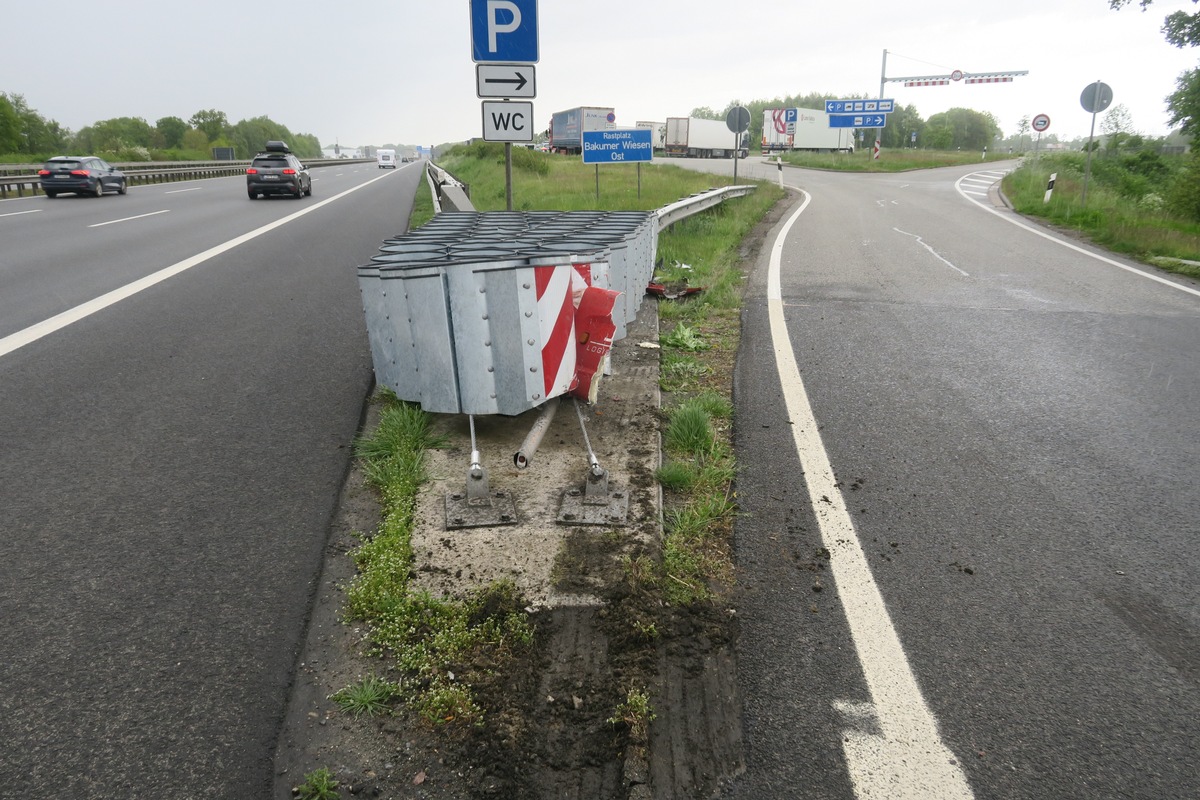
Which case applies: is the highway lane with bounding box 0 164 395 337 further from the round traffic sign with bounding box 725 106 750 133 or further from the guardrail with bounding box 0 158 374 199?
the round traffic sign with bounding box 725 106 750 133

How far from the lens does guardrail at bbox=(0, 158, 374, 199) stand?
2647 centimetres

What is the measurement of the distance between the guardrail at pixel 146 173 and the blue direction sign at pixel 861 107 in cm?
4088

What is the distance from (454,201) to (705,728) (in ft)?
37.0

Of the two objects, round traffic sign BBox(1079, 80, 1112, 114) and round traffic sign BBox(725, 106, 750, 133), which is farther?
round traffic sign BBox(725, 106, 750, 133)

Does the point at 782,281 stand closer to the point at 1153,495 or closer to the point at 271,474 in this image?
the point at 1153,495

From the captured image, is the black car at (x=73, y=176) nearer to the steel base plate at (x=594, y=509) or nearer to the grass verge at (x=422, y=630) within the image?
the grass verge at (x=422, y=630)

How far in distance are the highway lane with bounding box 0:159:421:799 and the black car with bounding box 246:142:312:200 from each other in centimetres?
1764

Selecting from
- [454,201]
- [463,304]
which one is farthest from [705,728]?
[454,201]

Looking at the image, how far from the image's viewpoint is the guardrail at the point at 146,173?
86.8 ft

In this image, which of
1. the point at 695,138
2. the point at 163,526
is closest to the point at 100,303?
the point at 163,526

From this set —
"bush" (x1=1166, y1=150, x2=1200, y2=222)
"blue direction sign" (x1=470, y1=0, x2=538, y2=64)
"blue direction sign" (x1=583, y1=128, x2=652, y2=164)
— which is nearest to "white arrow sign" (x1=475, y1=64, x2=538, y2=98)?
"blue direction sign" (x1=470, y1=0, x2=538, y2=64)

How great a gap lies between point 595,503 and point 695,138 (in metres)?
72.0

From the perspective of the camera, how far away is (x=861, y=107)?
57.1 metres

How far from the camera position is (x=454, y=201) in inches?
494
